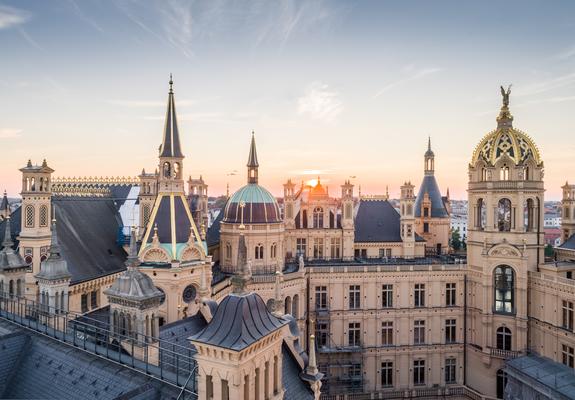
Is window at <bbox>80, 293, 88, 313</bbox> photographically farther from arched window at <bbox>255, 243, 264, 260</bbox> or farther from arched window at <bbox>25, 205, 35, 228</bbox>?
arched window at <bbox>255, 243, 264, 260</bbox>

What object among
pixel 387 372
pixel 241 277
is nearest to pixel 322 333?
pixel 387 372

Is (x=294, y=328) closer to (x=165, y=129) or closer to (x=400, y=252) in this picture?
(x=165, y=129)

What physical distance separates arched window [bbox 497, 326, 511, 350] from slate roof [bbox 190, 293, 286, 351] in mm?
34977

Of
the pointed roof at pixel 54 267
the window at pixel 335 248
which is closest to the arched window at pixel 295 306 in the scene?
the window at pixel 335 248

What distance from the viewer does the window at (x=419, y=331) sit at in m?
47.4

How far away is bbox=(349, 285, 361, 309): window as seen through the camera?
4709 centimetres

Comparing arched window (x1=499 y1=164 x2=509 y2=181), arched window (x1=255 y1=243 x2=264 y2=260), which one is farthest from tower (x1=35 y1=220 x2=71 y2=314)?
arched window (x1=499 y1=164 x2=509 y2=181)

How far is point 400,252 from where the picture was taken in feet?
172

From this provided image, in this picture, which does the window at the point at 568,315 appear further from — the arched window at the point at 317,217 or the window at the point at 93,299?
the window at the point at 93,299

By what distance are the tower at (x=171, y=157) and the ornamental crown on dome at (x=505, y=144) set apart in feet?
96.9

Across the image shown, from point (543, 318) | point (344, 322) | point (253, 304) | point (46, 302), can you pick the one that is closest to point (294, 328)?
point (253, 304)

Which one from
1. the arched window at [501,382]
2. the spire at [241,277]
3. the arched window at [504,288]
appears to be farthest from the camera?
the arched window at [504,288]

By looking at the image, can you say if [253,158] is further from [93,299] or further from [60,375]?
[60,375]

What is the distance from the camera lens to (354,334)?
46938mm
